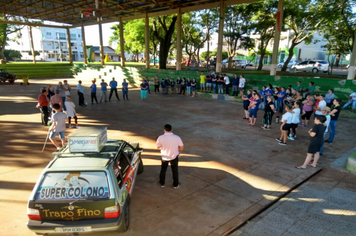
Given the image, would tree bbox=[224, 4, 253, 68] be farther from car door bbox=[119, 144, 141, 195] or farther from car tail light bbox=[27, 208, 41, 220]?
car tail light bbox=[27, 208, 41, 220]

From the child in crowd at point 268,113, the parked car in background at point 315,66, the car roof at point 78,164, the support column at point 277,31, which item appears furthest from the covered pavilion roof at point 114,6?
the car roof at point 78,164

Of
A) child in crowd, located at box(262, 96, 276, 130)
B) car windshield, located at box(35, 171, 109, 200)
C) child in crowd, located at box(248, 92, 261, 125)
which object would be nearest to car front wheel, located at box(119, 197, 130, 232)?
car windshield, located at box(35, 171, 109, 200)

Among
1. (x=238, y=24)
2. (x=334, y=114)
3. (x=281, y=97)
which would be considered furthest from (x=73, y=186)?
(x=238, y=24)

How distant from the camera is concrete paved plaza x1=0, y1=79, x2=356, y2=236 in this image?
4.78 m

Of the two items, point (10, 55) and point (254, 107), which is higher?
point (10, 55)

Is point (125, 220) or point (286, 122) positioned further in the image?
point (286, 122)

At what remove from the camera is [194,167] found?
7090mm

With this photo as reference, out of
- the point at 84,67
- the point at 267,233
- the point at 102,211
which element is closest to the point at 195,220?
the point at 267,233

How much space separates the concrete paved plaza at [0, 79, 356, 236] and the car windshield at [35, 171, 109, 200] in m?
1.19

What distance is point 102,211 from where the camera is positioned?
3721mm

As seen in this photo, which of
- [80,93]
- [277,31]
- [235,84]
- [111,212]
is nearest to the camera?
[111,212]

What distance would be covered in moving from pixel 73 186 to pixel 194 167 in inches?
158

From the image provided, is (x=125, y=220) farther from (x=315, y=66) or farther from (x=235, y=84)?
(x=315, y=66)


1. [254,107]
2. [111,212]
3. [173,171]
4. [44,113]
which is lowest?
[173,171]
